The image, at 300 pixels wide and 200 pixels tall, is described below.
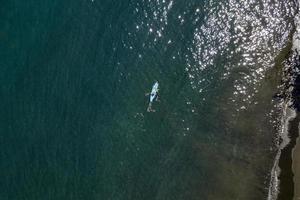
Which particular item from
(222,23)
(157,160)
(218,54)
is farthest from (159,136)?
(222,23)

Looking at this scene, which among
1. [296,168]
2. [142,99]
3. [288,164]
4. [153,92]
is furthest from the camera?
[142,99]

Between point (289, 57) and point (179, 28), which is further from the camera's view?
point (179, 28)

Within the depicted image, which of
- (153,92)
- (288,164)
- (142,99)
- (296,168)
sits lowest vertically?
(296,168)

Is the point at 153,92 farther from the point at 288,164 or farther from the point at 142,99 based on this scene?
the point at 288,164

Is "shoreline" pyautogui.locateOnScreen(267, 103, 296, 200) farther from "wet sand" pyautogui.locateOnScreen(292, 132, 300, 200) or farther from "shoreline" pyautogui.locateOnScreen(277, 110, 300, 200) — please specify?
"wet sand" pyautogui.locateOnScreen(292, 132, 300, 200)

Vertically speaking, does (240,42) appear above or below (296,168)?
above

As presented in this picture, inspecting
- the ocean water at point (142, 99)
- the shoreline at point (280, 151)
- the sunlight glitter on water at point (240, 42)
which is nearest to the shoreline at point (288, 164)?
the shoreline at point (280, 151)

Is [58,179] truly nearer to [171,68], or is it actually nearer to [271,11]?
[171,68]

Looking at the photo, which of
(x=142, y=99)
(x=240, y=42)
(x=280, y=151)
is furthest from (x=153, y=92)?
(x=280, y=151)
